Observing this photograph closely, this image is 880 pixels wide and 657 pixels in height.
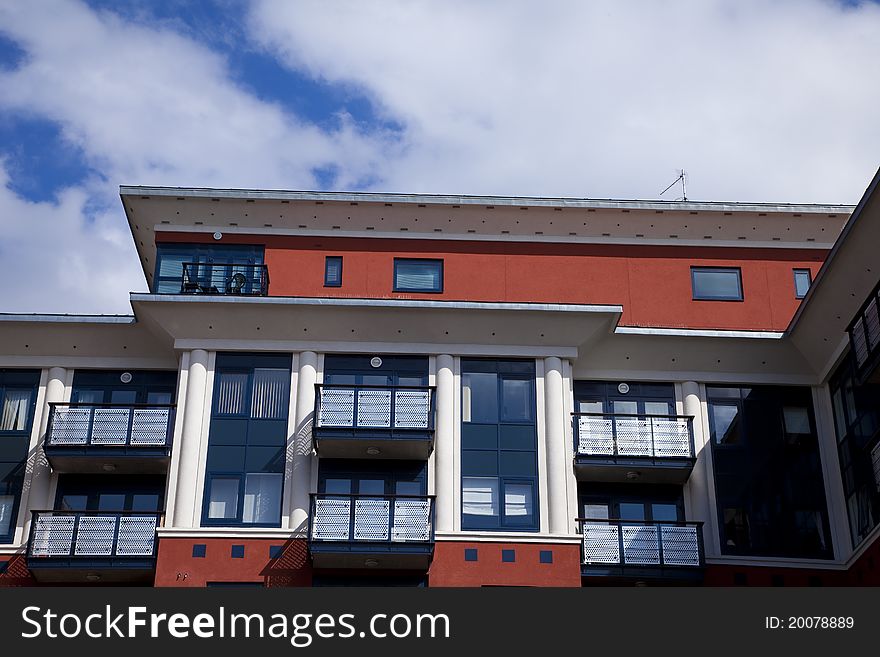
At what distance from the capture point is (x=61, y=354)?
35.1 metres

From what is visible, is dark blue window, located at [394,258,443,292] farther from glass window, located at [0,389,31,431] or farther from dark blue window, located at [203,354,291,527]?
glass window, located at [0,389,31,431]

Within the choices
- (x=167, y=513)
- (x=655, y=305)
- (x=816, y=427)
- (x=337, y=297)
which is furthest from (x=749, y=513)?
(x=167, y=513)

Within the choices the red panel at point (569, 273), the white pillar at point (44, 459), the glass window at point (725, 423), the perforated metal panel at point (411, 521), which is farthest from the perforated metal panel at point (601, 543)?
the white pillar at point (44, 459)

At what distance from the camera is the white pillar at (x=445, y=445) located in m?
32.5

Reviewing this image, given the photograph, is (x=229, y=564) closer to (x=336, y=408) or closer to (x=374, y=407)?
(x=336, y=408)

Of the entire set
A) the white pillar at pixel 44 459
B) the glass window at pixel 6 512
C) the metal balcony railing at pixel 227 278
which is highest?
the metal balcony railing at pixel 227 278

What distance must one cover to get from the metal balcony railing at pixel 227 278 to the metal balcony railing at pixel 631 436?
9363 millimetres

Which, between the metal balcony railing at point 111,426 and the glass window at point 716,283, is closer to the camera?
the metal balcony railing at point 111,426

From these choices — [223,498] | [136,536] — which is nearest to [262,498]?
[223,498]

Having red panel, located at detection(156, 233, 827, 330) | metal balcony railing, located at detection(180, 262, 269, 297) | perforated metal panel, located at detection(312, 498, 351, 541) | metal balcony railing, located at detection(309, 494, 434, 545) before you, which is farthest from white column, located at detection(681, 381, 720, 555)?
metal balcony railing, located at detection(180, 262, 269, 297)

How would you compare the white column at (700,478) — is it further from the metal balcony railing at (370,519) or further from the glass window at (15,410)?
the glass window at (15,410)

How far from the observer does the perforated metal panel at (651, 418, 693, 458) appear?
33562 millimetres

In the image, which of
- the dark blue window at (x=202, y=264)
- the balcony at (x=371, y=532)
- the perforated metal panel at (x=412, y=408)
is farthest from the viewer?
the dark blue window at (x=202, y=264)

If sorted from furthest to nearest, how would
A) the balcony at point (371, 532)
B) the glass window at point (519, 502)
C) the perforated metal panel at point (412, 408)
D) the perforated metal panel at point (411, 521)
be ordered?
the perforated metal panel at point (412, 408) < the glass window at point (519, 502) < the perforated metal panel at point (411, 521) < the balcony at point (371, 532)
